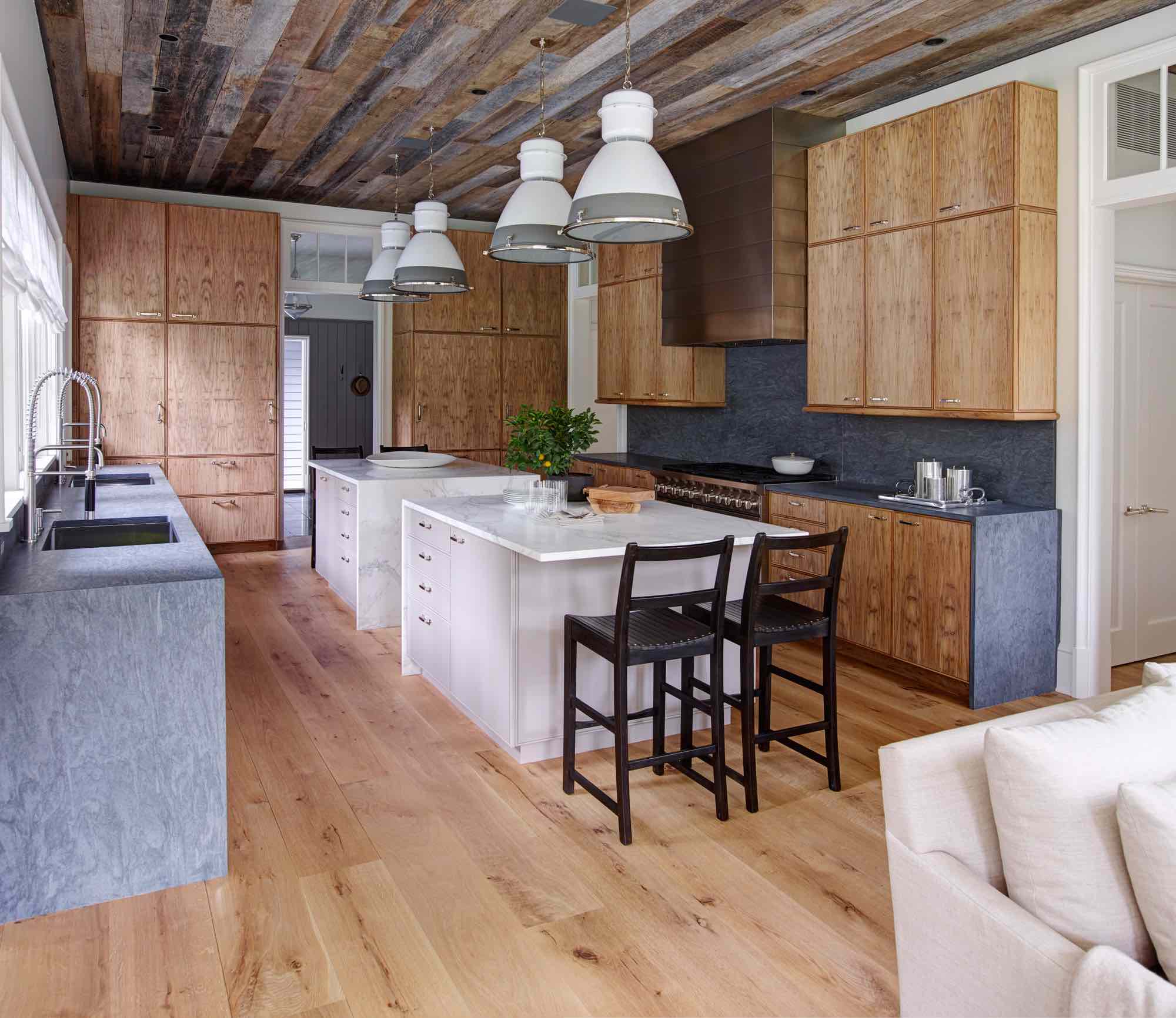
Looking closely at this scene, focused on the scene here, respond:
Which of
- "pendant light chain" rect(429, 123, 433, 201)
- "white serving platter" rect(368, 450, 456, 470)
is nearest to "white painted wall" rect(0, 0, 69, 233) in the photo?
"pendant light chain" rect(429, 123, 433, 201)

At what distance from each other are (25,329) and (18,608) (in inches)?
106

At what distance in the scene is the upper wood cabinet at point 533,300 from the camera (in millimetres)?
8234

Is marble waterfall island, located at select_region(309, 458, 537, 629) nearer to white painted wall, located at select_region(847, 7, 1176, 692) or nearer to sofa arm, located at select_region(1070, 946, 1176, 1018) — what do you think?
white painted wall, located at select_region(847, 7, 1176, 692)

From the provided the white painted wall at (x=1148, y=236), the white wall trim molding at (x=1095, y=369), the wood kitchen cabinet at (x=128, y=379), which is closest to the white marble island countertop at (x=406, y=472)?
the wood kitchen cabinet at (x=128, y=379)

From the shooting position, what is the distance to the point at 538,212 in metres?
3.80

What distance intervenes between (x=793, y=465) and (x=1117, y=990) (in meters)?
4.40

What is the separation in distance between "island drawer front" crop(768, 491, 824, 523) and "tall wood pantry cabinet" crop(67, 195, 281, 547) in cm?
427

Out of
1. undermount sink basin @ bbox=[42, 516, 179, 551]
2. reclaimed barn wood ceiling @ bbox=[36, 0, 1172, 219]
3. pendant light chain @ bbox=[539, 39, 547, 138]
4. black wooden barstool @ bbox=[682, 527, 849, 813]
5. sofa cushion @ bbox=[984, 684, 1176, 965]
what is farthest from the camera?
pendant light chain @ bbox=[539, 39, 547, 138]

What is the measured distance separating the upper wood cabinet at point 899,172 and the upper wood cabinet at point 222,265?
4659 mm

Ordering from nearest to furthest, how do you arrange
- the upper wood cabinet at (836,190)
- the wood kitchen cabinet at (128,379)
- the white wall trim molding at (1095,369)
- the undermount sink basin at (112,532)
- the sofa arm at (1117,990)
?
the sofa arm at (1117,990)
the undermount sink basin at (112,532)
the white wall trim molding at (1095,369)
the upper wood cabinet at (836,190)
the wood kitchen cabinet at (128,379)

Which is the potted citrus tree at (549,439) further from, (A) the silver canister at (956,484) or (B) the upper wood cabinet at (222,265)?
(B) the upper wood cabinet at (222,265)

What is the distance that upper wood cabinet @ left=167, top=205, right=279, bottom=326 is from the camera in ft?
23.3

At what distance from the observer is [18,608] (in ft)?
7.39

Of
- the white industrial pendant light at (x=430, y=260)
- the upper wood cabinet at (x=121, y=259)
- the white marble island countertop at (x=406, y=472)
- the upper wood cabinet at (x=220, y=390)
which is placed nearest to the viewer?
the white industrial pendant light at (x=430, y=260)
